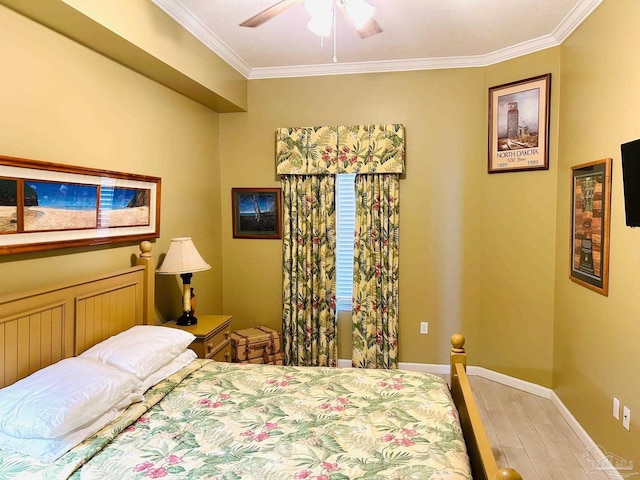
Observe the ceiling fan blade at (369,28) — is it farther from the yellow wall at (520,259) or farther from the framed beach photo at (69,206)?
the yellow wall at (520,259)

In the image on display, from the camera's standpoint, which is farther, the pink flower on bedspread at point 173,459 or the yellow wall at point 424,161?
the yellow wall at point 424,161

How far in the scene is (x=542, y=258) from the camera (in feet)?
11.2

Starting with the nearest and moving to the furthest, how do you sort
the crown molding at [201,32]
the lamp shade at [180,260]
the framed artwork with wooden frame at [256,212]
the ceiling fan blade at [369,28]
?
the ceiling fan blade at [369,28] < the crown molding at [201,32] < the lamp shade at [180,260] < the framed artwork with wooden frame at [256,212]

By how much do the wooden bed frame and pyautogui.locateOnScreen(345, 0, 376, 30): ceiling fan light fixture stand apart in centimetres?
169

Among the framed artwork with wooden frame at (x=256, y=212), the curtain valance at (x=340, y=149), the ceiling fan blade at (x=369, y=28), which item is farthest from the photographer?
the framed artwork with wooden frame at (x=256, y=212)

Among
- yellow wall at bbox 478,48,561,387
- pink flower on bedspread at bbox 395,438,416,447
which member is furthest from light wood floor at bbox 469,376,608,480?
pink flower on bedspread at bbox 395,438,416,447

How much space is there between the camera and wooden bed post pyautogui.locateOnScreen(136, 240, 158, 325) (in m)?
2.80

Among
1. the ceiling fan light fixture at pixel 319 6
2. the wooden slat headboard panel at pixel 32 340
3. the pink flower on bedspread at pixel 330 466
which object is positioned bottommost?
the pink flower on bedspread at pixel 330 466

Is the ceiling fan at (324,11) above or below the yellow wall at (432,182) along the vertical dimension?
above

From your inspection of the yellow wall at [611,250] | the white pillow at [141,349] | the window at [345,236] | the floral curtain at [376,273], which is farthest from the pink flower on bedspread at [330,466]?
the window at [345,236]

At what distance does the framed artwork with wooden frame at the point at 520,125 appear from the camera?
11.0ft

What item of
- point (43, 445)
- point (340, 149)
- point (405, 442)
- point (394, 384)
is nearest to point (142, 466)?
point (43, 445)

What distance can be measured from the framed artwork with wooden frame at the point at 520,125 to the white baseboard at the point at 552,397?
5.94ft

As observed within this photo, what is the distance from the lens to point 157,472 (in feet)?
4.87
